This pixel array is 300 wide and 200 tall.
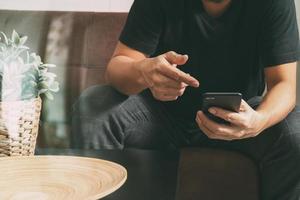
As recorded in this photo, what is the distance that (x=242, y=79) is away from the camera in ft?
3.25

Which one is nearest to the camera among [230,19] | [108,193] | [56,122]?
[108,193]

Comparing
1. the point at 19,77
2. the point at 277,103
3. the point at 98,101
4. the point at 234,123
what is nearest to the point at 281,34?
the point at 277,103

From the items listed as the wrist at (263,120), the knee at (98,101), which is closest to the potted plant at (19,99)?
the knee at (98,101)

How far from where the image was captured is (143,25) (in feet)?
3.18

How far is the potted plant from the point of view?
0.73m

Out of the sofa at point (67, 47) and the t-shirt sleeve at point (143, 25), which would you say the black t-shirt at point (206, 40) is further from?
the sofa at point (67, 47)

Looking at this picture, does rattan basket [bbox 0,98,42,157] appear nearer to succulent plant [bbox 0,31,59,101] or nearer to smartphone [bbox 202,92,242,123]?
succulent plant [bbox 0,31,59,101]

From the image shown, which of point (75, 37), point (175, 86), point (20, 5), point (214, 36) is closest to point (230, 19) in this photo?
point (214, 36)

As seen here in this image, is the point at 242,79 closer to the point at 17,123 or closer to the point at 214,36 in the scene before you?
the point at 214,36

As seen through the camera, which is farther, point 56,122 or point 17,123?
point 56,122

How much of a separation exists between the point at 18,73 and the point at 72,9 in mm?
467

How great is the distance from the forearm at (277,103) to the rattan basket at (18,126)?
0.43m

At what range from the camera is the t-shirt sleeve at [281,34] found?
0.91m

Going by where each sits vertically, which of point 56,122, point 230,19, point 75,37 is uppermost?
point 230,19
